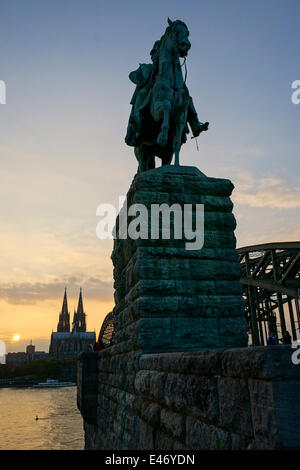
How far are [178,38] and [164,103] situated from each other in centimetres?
135

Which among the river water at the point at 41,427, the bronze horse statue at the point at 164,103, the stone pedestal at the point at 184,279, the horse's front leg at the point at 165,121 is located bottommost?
the river water at the point at 41,427

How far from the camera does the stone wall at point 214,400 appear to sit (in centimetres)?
205

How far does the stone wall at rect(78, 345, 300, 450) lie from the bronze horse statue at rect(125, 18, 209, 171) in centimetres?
424

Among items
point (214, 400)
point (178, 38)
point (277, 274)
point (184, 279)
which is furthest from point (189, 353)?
point (277, 274)

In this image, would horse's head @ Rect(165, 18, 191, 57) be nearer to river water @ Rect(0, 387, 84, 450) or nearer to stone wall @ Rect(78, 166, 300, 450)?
stone wall @ Rect(78, 166, 300, 450)

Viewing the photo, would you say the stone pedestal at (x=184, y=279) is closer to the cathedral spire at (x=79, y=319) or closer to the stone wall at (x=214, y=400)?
the stone wall at (x=214, y=400)

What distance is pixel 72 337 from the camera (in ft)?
508

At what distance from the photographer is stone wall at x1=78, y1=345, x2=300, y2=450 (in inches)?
80.7

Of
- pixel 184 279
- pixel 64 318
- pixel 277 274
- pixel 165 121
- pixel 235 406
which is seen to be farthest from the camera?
pixel 64 318

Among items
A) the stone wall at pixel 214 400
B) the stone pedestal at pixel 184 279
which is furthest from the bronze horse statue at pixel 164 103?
the stone wall at pixel 214 400

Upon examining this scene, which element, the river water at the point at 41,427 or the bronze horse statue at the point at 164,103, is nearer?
the bronze horse statue at the point at 164,103

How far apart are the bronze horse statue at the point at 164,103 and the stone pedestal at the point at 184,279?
1.27 meters

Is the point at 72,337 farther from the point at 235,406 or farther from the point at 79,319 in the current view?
the point at 235,406

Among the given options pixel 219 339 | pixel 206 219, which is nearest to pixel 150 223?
pixel 206 219
